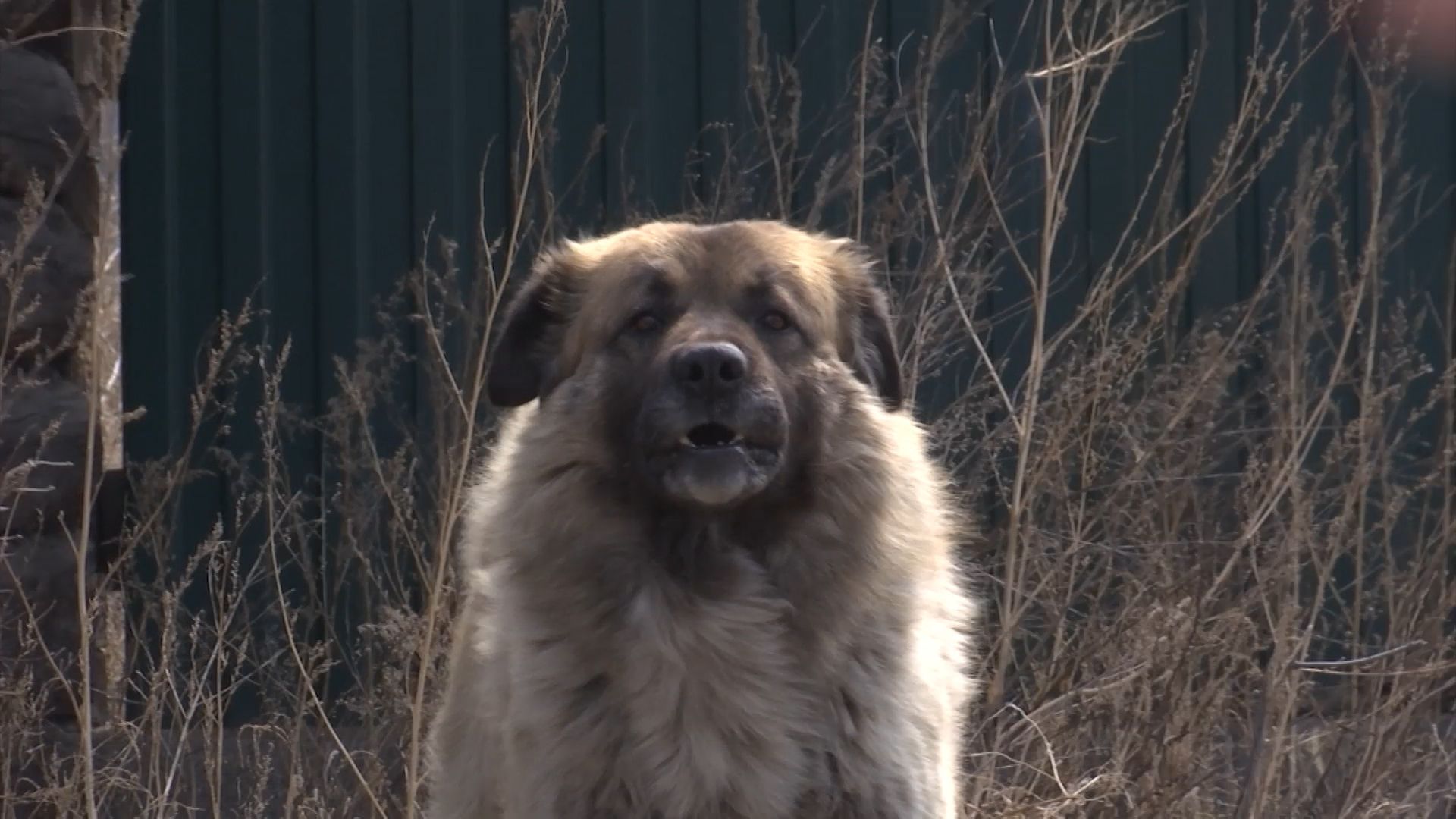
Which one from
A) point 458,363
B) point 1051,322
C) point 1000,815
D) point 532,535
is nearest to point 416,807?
point 532,535

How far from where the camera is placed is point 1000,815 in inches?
171

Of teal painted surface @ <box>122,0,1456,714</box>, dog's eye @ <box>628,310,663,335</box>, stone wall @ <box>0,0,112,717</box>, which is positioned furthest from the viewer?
teal painted surface @ <box>122,0,1456,714</box>

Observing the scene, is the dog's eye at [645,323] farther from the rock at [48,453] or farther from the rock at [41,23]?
the rock at [41,23]

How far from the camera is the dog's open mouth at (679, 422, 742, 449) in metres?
3.30

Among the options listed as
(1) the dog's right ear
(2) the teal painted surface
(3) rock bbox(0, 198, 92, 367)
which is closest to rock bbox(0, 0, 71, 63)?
(3) rock bbox(0, 198, 92, 367)

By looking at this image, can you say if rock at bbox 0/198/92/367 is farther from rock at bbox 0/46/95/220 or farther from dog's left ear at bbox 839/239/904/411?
dog's left ear at bbox 839/239/904/411

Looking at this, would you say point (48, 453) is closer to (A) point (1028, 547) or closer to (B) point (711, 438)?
(B) point (711, 438)

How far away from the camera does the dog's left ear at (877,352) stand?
374 centimetres

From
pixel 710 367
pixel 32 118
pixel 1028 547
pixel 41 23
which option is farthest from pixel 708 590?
pixel 41 23

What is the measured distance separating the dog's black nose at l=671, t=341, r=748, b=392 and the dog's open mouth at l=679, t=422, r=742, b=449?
0.07 m

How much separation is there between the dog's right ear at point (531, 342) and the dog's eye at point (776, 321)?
491 mm

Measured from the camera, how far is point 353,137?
6.04 m

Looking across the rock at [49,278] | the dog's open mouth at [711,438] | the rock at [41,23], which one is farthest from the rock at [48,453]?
the dog's open mouth at [711,438]

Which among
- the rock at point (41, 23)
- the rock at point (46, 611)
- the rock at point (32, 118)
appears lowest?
the rock at point (46, 611)
